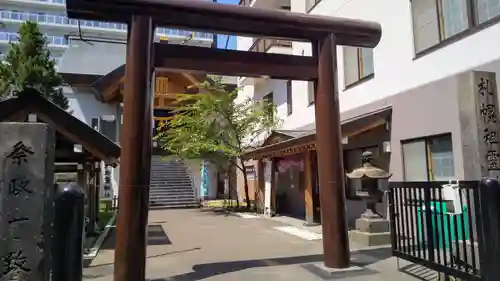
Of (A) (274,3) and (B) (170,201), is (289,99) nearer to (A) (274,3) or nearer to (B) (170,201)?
(A) (274,3)

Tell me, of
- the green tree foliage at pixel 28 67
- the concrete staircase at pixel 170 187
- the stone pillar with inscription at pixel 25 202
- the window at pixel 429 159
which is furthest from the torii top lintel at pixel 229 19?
the concrete staircase at pixel 170 187

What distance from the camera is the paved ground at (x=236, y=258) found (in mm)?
6859

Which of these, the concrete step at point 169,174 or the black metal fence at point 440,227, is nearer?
the black metal fence at point 440,227

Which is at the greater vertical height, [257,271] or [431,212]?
[431,212]

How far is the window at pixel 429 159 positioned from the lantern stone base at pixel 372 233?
1521 mm

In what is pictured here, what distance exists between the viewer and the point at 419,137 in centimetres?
974

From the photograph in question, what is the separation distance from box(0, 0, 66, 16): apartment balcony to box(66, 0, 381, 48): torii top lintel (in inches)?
2099

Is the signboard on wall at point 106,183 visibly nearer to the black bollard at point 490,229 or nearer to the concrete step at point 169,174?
the concrete step at point 169,174

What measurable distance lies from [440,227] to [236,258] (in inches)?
169

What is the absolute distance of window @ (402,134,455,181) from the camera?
9.07m

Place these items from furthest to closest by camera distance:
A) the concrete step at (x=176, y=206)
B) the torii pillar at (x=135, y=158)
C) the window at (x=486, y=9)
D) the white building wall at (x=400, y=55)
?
the concrete step at (x=176, y=206) → the white building wall at (x=400, y=55) → the window at (x=486, y=9) → the torii pillar at (x=135, y=158)

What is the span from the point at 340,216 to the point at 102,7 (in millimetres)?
5307

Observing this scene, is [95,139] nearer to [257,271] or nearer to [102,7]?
[102,7]

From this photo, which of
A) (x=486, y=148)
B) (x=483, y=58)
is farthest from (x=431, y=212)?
(x=483, y=58)
